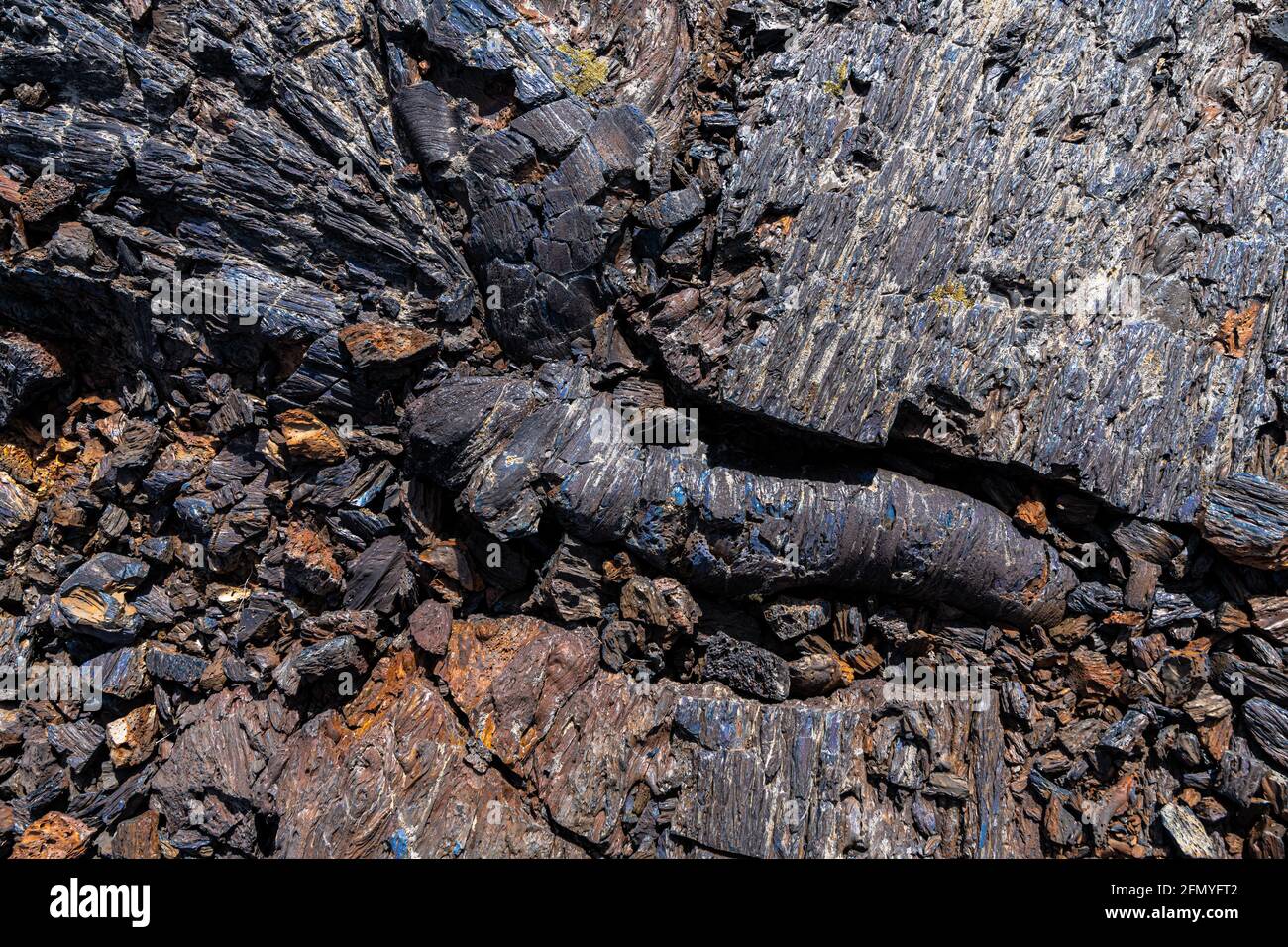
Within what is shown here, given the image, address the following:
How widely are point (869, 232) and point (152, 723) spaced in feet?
34.3

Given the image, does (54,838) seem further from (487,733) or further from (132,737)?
(487,733)

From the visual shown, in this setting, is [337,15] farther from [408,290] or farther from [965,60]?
[965,60]

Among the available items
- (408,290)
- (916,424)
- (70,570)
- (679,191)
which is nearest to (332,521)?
(408,290)

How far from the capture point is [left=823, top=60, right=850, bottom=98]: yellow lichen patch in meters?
8.81

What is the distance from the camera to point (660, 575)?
339 inches

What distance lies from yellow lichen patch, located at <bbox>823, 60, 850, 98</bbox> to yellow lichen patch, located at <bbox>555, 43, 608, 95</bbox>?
279 centimetres

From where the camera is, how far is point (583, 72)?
30.3ft

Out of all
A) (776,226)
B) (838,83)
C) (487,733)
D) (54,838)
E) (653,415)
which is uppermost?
(838,83)

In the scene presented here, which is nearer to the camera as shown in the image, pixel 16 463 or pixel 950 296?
pixel 950 296

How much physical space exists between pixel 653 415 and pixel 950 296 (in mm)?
3770

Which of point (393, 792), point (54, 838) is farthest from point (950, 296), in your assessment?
point (54, 838)

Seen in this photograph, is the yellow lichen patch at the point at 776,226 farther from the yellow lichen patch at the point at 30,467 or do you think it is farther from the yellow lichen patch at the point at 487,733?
the yellow lichen patch at the point at 30,467

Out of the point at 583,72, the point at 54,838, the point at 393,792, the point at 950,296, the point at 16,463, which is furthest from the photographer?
the point at 16,463

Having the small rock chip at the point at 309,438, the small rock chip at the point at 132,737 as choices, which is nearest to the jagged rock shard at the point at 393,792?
the small rock chip at the point at 132,737
